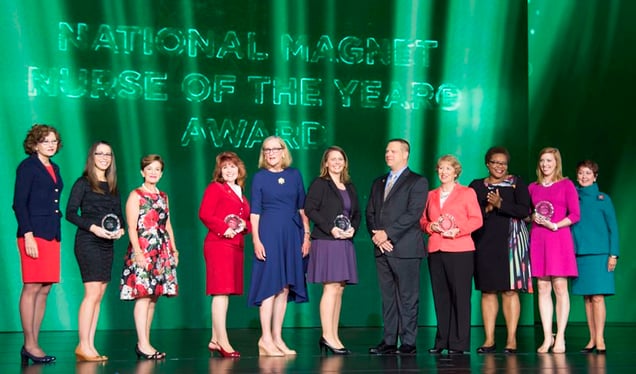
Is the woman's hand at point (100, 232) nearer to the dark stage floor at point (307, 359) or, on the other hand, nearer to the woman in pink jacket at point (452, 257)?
the dark stage floor at point (307, 359)

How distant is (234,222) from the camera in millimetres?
6453

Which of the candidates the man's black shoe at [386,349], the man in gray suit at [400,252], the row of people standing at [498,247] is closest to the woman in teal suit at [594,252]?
the row of people standing at [498,247]

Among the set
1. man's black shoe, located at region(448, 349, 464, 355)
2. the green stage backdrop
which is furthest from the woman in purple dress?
the green stage backdrop

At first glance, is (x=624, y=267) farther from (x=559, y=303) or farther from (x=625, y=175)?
(x=559, y=303)

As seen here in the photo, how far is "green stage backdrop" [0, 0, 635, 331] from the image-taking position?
914 cm

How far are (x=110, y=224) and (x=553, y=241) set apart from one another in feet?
9.64

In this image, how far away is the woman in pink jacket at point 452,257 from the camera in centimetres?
664

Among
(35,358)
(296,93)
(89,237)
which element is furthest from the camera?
(296,93)

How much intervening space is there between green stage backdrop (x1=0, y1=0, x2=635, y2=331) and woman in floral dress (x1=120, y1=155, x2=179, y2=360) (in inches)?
120


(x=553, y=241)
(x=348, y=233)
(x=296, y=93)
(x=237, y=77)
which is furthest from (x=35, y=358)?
(x=296, y=93)

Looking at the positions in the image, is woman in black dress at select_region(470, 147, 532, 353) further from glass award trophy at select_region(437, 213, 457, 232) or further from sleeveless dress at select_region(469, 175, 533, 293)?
glass award trophy at select_region(437, 213, 457, 232)

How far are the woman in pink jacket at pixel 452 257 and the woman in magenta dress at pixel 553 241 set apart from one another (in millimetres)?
501

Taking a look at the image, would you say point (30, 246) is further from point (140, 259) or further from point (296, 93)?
point (296, 93)

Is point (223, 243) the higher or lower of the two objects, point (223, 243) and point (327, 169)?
the lower
